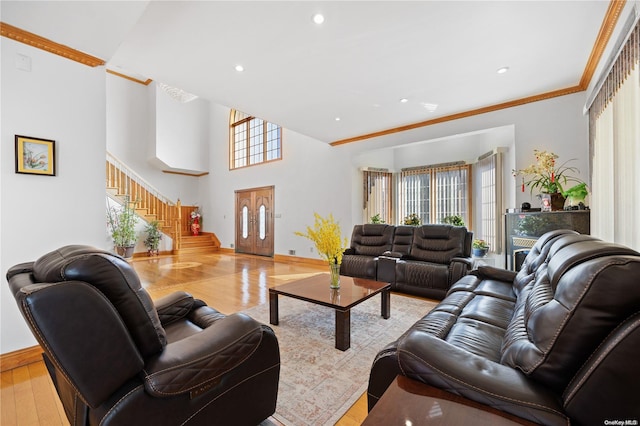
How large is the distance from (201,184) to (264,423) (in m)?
9.14

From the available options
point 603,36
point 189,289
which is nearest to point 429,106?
point 603,36

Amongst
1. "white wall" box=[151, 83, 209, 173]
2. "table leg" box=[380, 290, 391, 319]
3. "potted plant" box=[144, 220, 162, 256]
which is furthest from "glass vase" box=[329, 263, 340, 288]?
"white wall" box=[151, 83, 209, 173]

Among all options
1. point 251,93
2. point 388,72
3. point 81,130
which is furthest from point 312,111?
point 81,130

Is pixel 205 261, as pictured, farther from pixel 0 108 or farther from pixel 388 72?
pixel 388 72

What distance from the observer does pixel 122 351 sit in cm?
90

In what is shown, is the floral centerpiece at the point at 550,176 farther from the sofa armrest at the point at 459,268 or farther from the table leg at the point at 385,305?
the table leg at the point at 385,305

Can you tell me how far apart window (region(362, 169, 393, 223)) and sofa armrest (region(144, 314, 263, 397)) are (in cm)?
511

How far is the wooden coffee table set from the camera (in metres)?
2.27

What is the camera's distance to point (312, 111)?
4285mm

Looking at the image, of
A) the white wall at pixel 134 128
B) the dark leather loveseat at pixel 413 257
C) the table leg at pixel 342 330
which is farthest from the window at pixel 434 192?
the white wall at pixel 134 128

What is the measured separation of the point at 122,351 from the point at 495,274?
287 centimetres

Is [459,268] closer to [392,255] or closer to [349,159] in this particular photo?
[392,255]

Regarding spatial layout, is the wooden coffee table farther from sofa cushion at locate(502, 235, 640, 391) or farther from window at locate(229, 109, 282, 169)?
window at locate(229, 109, 282, 169)

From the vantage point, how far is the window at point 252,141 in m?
7.48
